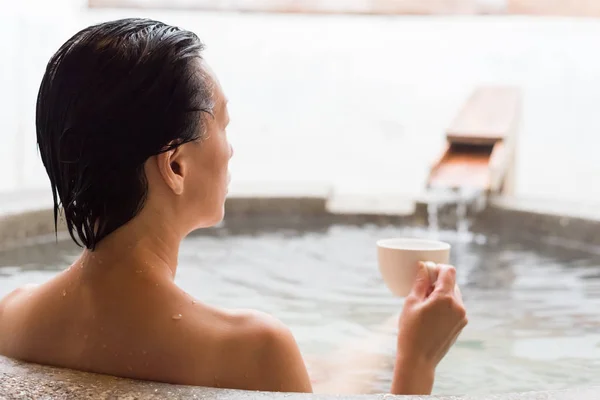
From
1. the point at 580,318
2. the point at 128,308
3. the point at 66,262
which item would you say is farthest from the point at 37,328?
the point at 66,262

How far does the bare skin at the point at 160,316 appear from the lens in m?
1.03

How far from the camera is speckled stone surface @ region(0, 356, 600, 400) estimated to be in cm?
97

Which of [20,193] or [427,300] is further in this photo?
[20,193]

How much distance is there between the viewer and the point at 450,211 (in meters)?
4.32

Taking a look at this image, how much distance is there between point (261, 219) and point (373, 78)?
2.96 m

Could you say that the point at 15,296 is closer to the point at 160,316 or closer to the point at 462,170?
the point at 160,316

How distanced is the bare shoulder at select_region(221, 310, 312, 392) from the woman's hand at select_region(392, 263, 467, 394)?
0.23 meters

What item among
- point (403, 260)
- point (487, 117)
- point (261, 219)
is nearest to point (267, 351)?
point (403, 260)

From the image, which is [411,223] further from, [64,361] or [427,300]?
[64,361]

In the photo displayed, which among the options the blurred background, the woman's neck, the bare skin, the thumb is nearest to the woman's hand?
the thumb

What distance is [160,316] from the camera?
1.02 metres

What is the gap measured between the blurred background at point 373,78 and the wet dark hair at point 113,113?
5.39 meters

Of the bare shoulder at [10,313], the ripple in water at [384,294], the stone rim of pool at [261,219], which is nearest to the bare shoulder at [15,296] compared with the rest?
the bare shoulder at [10,313]

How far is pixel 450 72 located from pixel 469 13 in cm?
56
